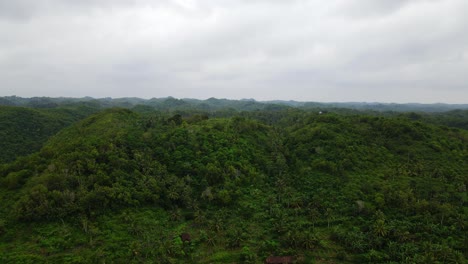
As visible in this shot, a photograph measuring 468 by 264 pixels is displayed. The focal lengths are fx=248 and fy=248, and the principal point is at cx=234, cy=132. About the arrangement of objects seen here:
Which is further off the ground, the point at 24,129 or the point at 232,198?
the point at 24,129

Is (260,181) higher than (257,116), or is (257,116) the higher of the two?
(257,116)

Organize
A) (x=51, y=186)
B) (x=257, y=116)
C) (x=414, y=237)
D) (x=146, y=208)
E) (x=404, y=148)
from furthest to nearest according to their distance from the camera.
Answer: (x=257, y=116), (x=404, y=148), (x=146, y=208), (x=51, y=186), (x=414, y=237)

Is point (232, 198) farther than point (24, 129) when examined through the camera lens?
No

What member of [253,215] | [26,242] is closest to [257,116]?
[253,215]

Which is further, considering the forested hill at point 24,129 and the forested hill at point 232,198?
the forested hill at point 24,129

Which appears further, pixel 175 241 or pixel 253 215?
pixel 253 215

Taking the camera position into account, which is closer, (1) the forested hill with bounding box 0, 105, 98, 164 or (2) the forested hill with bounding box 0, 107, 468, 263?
(2) the forested hill with bounding box 0, 107, 468, 263

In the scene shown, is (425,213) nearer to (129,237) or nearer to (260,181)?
(260,181)

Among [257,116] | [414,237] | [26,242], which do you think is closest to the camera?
[26,242]
